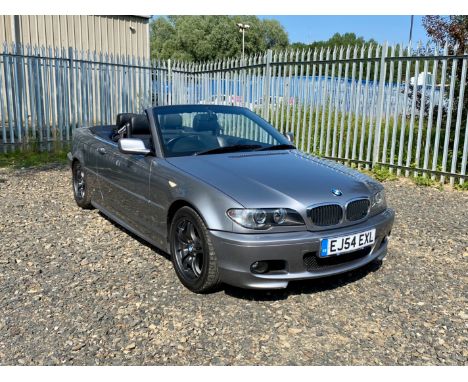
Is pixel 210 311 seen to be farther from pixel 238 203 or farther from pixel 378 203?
pixel 378 203

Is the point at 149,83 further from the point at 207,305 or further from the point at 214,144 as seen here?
the point at 207,305

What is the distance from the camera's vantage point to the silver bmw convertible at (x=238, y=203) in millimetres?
3162

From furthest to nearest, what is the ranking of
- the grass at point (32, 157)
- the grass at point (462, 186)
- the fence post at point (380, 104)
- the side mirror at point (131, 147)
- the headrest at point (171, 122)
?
the grass at point (32, 157) < the fence post at point (380, 104) < the grass at point (462, 186) < the headrest at point (171, 122) < the side mirror at point (131, 147)

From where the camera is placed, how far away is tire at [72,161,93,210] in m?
5.82

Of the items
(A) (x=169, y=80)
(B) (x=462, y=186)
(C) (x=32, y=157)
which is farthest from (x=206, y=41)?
(B) (x=462, y=186)

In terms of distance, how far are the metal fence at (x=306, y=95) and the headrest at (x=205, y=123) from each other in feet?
14.2

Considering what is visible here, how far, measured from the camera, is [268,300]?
3486 mm

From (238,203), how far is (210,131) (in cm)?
151

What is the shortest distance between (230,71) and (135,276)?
8917mm

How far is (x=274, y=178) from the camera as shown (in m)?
3.53

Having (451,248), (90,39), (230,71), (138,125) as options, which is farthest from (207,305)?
(90,39)

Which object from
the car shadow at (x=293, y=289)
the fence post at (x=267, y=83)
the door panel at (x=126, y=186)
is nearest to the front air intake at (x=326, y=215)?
the car shadow at (x=293, y=289)

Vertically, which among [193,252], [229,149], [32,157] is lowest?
[32,157]

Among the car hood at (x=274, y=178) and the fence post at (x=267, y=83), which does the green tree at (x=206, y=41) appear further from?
the car hood at (x=274, y=178)
